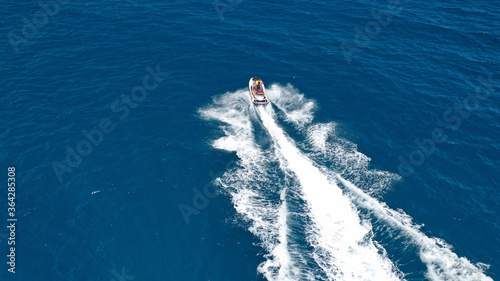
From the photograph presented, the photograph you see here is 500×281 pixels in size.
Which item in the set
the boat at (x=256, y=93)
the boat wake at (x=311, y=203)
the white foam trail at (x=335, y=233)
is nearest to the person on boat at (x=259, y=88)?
the boat at (x=256, y=93)

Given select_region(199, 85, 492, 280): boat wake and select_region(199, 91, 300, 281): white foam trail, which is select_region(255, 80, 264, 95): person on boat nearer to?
select_region(199, 91, 300, 281): white foam trail

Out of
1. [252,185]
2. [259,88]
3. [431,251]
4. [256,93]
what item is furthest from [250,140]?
[431,251]

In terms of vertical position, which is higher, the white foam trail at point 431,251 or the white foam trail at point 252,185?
the white foam trail at point 431,251

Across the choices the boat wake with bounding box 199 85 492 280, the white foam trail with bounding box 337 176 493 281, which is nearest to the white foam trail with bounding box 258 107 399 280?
the boat wake with bounding box 199 85 492 280

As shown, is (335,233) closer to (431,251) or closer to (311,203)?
(311,203)

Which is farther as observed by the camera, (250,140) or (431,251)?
(250,140)

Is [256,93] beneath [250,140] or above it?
above

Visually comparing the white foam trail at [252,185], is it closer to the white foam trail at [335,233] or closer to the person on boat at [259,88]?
the person on boat at [259,88]
